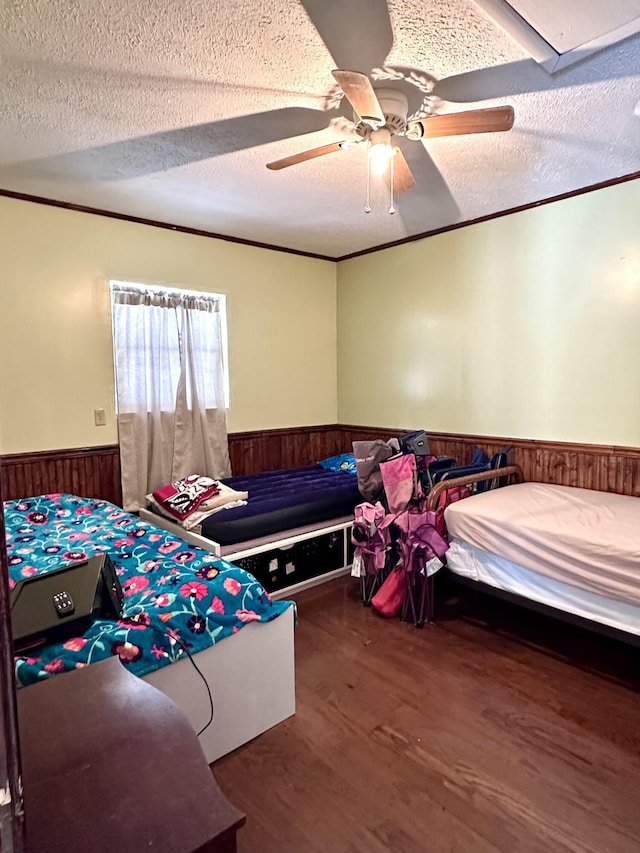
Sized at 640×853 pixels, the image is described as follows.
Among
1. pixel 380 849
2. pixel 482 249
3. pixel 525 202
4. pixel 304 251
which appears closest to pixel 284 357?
pixel 304 251

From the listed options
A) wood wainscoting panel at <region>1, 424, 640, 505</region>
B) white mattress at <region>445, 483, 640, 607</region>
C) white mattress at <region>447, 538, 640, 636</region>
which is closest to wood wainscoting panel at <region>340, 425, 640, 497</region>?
wood wainscoting panel at <region>1, 424, 640, 505</region>

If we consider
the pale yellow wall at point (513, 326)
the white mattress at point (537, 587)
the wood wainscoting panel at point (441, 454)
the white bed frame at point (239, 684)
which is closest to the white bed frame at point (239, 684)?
the white bed frame at point (239, 684)

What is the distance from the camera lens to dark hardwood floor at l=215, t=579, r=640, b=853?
1517 millimetres

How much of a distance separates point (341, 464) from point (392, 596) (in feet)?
5.11

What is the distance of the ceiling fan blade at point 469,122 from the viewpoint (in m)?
1.76

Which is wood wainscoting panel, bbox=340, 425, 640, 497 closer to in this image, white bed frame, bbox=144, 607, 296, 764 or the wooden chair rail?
the wooden chair rail

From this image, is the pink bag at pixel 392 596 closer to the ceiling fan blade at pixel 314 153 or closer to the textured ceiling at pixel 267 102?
the ceiling fan blade at pixel 314 153

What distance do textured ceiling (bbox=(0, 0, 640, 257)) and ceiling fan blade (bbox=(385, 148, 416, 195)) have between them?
0.51ft

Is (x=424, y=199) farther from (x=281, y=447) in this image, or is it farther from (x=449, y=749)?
(x=449, y=749)

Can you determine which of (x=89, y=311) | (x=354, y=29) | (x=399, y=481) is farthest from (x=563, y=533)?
(x=89, y=311)

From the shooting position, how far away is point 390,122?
2037 millimetres

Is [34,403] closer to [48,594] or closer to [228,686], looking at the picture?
[48,594]

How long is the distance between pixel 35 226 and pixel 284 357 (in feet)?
6.81

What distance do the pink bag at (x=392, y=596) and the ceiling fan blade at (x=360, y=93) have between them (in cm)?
228
